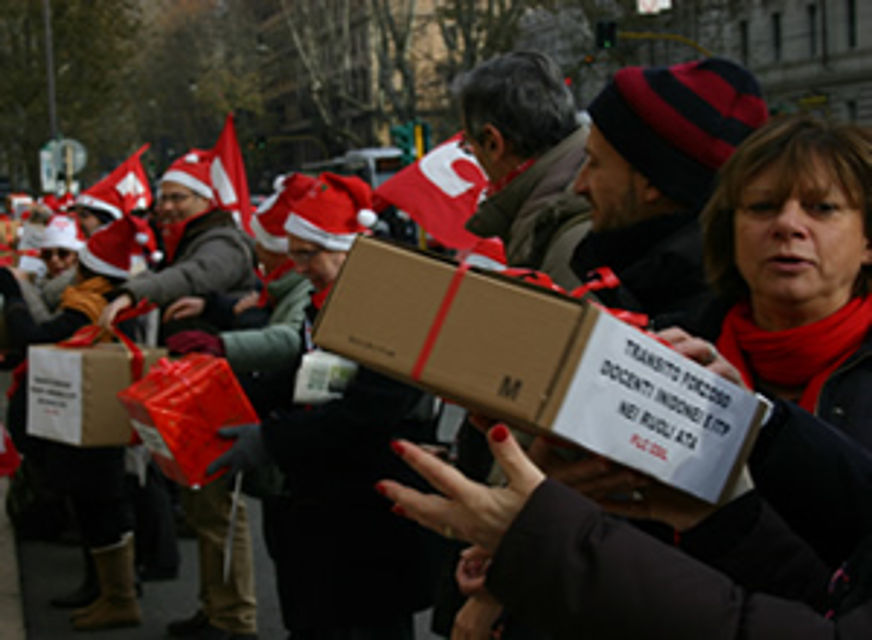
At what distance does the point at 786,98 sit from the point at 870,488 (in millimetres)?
47602

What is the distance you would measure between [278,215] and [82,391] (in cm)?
109

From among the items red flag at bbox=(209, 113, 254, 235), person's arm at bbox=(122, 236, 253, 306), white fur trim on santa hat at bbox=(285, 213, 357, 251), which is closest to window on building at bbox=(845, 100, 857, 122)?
red flag at bbox=(209, 113, 254, 235)

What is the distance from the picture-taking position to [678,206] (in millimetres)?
2637

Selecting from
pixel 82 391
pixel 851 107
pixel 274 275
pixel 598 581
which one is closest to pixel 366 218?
pixel 274 275

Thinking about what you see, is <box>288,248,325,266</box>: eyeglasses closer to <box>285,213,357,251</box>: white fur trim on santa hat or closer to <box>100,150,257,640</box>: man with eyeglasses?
<box>285,213,357,251</box>: white fur trim on santa hat

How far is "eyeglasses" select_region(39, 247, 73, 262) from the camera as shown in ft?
28.9

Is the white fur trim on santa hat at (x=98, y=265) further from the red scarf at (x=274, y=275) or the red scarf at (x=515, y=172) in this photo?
the red scarf at (x=515, y=172)

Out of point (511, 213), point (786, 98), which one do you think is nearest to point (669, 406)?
point (511, 213)

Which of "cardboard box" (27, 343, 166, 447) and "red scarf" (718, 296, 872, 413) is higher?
"red scarf" (718, 296, 872, 413)

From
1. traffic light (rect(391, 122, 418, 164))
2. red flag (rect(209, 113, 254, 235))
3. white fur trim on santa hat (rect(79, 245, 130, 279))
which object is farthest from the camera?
traffic light (rect(391, 122, 418, 164))

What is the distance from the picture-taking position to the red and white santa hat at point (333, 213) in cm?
455

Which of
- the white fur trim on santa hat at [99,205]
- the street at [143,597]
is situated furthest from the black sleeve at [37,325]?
the white fur trim on santa hat at [99,205]

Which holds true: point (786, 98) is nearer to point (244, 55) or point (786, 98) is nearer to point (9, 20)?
point (9, 20)

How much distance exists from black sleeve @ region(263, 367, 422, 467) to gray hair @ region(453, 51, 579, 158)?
0.84 metres
